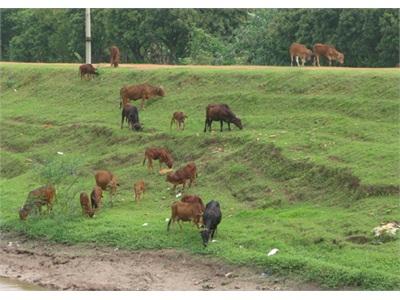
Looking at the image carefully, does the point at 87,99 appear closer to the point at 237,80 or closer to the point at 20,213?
the point at 237,80

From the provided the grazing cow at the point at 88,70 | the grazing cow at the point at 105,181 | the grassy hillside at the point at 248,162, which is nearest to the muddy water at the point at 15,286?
the grassy hillside at the point at 248,162

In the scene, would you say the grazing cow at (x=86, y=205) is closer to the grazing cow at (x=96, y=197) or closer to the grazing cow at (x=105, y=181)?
the grazing cow at (x=96, y=197)

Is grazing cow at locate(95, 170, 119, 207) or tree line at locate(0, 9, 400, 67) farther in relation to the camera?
tree line at locate(0, 9, 400, 67)

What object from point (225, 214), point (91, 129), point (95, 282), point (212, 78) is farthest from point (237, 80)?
point (95, 282)

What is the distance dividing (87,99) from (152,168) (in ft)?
31.5

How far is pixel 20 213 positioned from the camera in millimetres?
22656

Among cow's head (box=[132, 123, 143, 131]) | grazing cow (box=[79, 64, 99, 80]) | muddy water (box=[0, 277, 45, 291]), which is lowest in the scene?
muddy water (box=[0, 277, 45, 291])

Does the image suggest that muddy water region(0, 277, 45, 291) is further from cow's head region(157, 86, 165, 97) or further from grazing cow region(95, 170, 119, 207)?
cow's head region(157, 86, 165, 97)

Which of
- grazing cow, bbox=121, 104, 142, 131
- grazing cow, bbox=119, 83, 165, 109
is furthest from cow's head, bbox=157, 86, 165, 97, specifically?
grazing cow, bbox=121, 104, 142, 131

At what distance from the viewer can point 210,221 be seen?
19203 millimetres

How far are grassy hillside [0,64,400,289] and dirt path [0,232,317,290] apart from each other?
1.02 ft

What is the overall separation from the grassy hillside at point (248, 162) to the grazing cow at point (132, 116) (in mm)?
304

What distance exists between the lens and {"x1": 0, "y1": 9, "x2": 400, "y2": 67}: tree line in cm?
4294

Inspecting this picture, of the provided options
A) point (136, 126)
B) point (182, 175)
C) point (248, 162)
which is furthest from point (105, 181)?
point (136, 126)
